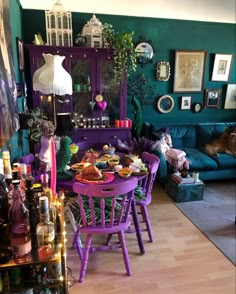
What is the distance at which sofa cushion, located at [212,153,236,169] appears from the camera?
3672mm

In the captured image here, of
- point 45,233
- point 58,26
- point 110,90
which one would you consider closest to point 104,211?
point 45,233

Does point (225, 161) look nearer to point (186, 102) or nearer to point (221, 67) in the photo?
point (186, 102)

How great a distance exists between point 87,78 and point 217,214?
2.51m

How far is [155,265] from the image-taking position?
2133mm

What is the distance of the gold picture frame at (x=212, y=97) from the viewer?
14.6 feet

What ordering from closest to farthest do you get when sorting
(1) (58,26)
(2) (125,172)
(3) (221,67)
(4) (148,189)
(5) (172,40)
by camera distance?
(2) (125,172)
(4) (148,189)
(1) (58,26)
(5) (172,40)
(3) (221,67)

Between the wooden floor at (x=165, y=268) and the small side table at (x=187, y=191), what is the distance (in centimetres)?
63

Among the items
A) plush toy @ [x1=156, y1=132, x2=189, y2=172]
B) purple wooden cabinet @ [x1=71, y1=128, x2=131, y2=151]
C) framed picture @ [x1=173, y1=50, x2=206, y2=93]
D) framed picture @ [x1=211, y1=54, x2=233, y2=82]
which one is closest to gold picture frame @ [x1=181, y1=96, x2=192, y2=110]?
framed picture @ [x1=173, y1=50, x2=206, y2=93]

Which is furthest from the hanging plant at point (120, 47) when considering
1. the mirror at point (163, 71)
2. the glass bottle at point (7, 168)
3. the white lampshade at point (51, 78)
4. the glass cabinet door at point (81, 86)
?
the glass bottle at point (7, 168)

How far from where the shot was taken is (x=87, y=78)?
3.62 m

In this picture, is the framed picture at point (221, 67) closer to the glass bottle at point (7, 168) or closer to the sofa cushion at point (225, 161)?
the sofa cushion at point (225, 161)

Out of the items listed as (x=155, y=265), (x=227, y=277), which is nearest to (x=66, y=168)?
(x=155, y=265)

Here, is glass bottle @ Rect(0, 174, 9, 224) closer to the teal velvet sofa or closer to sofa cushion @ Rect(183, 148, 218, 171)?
the teal velvet sofa

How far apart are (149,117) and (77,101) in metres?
1.34
